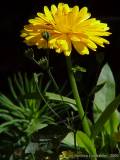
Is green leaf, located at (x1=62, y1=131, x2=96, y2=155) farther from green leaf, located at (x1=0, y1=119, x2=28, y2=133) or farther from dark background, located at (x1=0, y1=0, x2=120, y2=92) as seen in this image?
dark background, located at (x1=0, y1=0, x2=120, y2=92)

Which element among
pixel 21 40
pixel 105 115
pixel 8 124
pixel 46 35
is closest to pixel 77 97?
pixel 105 115

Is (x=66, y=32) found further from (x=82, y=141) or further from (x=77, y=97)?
(x=82, y=141)

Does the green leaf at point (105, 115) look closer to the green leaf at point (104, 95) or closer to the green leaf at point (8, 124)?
the green leaf at point (104, 95)

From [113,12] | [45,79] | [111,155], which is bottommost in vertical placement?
[111,155]

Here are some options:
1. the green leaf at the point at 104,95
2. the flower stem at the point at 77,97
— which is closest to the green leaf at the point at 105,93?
the green leaf at the point at 104,95

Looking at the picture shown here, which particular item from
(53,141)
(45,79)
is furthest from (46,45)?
(45,79)

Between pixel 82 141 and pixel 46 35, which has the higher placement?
pixel 46 35

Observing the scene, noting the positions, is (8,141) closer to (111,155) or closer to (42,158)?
(42,158)
